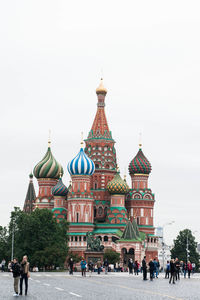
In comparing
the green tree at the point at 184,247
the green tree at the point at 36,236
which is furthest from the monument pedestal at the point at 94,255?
the green tree at the point at 184,247

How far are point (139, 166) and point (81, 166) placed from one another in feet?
51.5

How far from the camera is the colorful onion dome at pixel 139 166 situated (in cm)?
12238

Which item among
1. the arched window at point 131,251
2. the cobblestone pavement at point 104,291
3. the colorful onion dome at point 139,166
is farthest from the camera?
the colorful onion dome at point 139,166

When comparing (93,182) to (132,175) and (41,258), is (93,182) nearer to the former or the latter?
(132,175)

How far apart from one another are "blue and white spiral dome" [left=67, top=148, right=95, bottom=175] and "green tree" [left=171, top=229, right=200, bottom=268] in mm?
31053

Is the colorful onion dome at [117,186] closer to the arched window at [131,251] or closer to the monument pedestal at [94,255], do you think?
the arched window at [131,251]

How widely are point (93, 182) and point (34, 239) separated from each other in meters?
31.5

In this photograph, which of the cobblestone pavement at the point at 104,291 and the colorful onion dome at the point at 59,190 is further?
the colorful onion dome at the point at 59,190

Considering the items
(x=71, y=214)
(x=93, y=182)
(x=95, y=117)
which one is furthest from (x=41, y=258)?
(x=95, y=117)

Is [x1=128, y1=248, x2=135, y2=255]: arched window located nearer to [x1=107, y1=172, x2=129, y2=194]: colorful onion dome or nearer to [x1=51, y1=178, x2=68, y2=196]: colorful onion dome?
[x1=107, y1=172, x2=129, y2=194]: colorful onion dome

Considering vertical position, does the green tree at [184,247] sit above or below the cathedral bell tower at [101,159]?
below

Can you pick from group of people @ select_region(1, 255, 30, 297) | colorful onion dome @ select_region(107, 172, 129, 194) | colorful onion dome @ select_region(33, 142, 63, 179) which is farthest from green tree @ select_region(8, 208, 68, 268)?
group of people @ select_region(1, 255, 30, 297)

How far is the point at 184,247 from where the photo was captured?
132m

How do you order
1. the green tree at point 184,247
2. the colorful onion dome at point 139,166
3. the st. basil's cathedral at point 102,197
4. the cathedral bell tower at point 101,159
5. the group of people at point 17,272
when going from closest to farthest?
the group of people at point 17,272, the st. basil's cathedral at point 102,197, the cathedral bell tower at point 101,159, the colorful onion dome at point 139,166, the green tree at point 184,247
